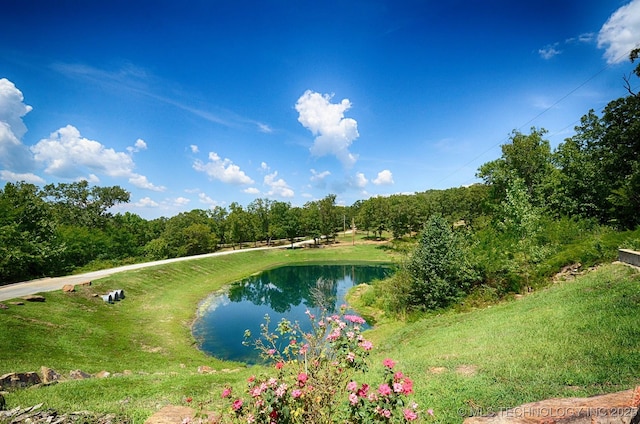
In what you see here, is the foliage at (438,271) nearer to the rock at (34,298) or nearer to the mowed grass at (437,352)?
the mowed grass at (437,352)

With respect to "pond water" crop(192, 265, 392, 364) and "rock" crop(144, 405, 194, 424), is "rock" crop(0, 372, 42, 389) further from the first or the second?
"pond water" crop(192, 265, 392, 364)

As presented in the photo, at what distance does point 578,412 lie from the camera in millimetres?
A: 3275

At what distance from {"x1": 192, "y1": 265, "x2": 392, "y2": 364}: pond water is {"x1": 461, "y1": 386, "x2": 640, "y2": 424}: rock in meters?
5.16

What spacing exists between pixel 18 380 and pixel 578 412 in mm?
12779

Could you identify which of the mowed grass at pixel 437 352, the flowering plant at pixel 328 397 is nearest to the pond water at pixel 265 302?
the mowed grass at pixel 437 352

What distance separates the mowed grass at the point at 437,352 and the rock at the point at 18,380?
2.32ft

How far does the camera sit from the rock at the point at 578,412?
3.02 meters

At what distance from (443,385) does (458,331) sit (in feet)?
20.0

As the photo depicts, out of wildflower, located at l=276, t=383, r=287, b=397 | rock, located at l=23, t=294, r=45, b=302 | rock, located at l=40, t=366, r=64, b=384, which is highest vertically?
wildflower, located at l=276, t=383, r=287, b=397

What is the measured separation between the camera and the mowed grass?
20.5 ft

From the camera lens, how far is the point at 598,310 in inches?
370

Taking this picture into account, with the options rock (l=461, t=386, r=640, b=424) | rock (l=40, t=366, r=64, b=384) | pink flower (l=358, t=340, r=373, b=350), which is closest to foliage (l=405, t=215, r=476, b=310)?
pink flower (l=358, t=340, r=373, b=350)

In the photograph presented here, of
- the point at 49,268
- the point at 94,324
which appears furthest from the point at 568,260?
the point at 49,268

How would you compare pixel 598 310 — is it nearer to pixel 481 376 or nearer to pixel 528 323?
pixel 528 323
